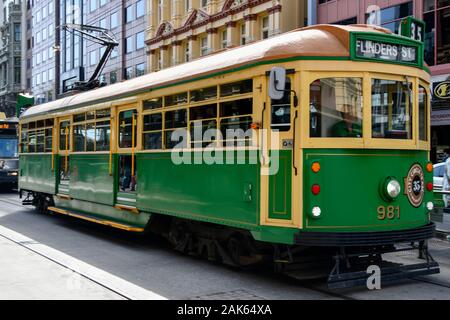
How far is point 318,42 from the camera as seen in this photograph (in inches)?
275

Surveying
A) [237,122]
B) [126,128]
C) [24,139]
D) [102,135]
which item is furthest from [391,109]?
[24,139]

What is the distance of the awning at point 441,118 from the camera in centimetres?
2081

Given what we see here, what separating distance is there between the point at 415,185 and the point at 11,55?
74.8 meters

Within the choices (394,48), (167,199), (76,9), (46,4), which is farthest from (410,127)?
(46,4)

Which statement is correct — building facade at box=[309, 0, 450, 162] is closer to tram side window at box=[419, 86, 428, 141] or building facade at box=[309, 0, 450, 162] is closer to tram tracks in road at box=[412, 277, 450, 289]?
tram side window at box=[419, 86, 428, 141]

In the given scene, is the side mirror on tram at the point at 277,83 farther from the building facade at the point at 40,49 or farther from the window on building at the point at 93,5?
the building facade at the point at 40,49

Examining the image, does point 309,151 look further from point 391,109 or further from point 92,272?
point 92,272

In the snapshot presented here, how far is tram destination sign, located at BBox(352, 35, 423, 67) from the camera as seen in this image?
7016 millimetres

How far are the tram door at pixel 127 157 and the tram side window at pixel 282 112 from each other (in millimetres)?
3673

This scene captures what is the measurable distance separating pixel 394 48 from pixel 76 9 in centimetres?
5251

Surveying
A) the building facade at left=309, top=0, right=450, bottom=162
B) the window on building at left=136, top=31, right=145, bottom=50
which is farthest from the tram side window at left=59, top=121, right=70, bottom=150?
the window on building at left=136, top=31, right=145, bottom=50

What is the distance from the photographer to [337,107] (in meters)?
6.96

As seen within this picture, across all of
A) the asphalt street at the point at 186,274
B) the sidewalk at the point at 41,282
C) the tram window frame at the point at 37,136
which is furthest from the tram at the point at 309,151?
the tram window frame at the point at 37,136

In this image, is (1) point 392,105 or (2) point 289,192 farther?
(1) point 392,105
